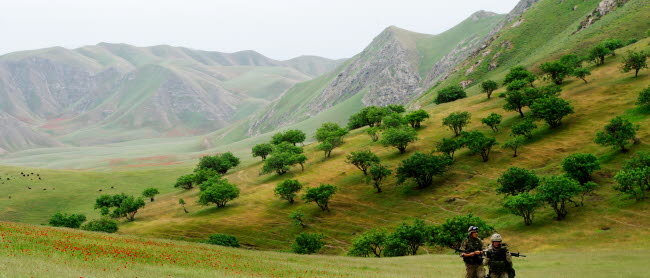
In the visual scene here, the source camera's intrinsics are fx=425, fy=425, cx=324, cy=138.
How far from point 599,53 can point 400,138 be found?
70.5m

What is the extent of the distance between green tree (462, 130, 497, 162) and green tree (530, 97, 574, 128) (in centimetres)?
1225

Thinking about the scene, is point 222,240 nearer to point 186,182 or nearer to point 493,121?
point 186,182

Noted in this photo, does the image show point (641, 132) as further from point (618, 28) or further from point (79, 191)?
point (79, 191)

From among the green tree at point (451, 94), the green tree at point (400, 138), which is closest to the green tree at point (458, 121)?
the green tree at point (400, 138)

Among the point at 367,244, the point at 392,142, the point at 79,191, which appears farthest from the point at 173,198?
the point at 367,244

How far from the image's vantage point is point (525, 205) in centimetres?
6084

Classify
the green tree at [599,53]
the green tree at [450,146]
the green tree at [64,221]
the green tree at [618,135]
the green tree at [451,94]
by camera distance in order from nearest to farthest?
the green tree at [618,135] → the green tree at [450,146] → the green tree at [64,221] → the green tree at [599,53] → the green tree at [451,94]

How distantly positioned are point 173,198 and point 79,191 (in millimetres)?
39687

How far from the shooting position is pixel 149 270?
23.0 metres

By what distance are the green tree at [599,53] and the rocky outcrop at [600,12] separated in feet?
165

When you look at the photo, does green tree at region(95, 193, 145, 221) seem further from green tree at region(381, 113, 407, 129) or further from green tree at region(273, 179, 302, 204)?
green tree at region(381, 113, 407, 129)

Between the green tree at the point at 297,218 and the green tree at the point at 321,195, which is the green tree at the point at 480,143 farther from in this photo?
the green tree at the point at 297,218

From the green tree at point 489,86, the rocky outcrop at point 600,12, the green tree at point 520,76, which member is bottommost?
the green tree at point 489,86

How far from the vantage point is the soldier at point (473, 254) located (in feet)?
61.2
